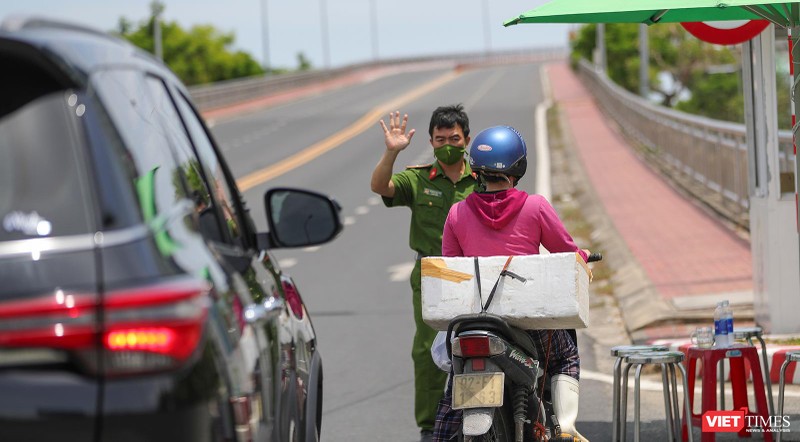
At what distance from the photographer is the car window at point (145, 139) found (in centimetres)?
271

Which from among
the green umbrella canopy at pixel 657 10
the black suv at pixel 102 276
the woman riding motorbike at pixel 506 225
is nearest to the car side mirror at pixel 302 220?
the black suv at pixel 102 276

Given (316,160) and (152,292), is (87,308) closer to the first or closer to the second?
(152,292)

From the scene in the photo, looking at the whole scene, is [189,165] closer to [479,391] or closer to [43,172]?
[43,172]

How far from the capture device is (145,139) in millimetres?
2975

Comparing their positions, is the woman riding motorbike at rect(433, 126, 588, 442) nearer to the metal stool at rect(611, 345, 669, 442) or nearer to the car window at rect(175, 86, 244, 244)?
the metal stool at rect(611, 345, 669, 442)

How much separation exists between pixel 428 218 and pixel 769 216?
3387 millimetres

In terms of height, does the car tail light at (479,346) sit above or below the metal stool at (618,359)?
above

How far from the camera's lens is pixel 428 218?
289 inches

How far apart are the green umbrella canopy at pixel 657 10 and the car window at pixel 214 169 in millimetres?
2826

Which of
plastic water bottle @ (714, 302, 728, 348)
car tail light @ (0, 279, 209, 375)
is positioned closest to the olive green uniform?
plastic water bottle @ (714, 302, 728, 348)

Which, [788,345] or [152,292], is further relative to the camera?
[788,345]

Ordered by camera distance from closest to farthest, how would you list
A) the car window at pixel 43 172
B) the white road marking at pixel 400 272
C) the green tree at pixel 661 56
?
the car window at pixel 43 172 < the white road marking at pixel 400 272 < the green tree at pixel 661 56

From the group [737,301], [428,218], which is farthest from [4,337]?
[737,301]

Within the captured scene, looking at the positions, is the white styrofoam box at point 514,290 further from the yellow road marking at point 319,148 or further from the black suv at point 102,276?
the yellow road marking at point 319,148
